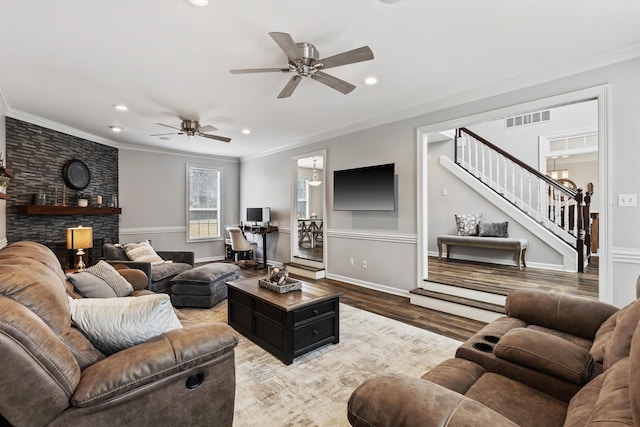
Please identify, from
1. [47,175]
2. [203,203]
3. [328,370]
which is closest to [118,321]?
[328,370]

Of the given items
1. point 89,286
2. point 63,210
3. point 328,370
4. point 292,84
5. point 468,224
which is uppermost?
point 292,84

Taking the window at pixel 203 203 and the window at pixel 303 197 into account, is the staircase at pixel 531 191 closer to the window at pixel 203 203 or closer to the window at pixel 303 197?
the window at pixel 303 197

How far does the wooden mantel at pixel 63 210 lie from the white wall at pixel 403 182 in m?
3.05

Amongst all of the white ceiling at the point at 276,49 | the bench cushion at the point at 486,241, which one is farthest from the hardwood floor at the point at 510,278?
the white ceiling at the point at 276,49

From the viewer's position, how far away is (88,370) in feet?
4.11

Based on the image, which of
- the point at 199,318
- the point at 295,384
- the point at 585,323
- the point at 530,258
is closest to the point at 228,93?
the point at 199,318

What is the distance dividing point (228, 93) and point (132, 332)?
3015 millimetres

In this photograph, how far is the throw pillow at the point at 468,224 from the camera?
599 cm

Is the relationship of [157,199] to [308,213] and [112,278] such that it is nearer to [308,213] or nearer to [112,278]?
[112,278]

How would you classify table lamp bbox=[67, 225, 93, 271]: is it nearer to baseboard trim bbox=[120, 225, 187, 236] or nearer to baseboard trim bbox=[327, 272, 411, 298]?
baseboard trim bbox=[120, 225, 187, 236]

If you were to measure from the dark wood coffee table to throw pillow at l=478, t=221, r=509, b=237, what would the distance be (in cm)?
424

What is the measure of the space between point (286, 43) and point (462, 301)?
11.1 feet

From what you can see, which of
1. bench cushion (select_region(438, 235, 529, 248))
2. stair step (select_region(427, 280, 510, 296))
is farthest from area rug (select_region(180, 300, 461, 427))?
bench cushion (select_region(438, 235, 529, 248))

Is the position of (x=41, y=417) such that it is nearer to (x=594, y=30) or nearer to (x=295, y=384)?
(x=295, y=384)
